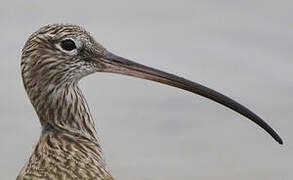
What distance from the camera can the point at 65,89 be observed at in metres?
8.70

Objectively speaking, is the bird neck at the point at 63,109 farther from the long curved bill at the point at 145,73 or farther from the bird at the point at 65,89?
the long curved bill at the point at 145,73

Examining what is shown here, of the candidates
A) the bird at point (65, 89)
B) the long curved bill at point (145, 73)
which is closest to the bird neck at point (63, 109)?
the bird at point (65, 89)

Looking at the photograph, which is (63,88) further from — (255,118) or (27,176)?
(255,118)

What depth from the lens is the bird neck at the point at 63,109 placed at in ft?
28.6

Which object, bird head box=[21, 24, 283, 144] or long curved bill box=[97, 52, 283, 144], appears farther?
long curved bill box=[97, 52, 283, 144]

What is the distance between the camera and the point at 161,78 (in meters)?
8.79

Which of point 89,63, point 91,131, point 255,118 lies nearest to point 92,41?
point 89,63

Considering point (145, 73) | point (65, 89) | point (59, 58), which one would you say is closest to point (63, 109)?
Result: point (65, 89)

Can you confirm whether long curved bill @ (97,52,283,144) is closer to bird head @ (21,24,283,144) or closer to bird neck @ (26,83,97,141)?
bird head @ (21,24,283,144)

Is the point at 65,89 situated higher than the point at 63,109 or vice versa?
the point at 65,89

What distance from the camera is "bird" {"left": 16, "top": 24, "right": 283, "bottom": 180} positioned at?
8.56 meters

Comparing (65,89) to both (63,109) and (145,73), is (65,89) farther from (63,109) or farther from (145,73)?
(145,73)

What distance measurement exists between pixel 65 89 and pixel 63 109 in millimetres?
176

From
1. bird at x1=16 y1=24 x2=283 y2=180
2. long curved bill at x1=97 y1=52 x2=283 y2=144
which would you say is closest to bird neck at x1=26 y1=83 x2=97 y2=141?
bird at x1=16 y1=24 x2=283 y2=180
